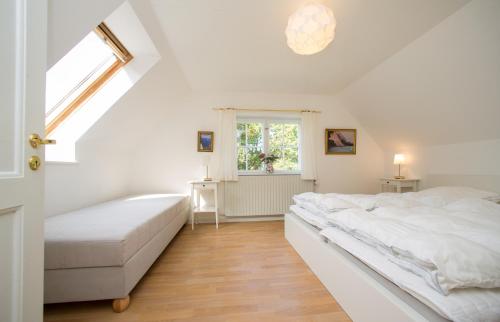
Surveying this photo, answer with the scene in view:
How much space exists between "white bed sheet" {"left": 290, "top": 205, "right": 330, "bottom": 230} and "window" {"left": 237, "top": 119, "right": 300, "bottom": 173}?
132 centimetres

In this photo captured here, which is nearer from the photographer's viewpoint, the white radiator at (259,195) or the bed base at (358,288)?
the bed base at (358,288)

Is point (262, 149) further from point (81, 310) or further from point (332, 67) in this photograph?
point (81, 310)

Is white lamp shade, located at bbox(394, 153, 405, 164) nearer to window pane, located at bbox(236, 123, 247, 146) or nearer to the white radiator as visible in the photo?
the white radiator

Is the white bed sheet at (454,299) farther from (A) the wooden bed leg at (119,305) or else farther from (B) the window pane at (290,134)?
(B) the window pane at (290,134)

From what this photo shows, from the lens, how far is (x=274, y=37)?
79.4 inches

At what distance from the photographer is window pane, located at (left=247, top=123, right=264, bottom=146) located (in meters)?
3.48

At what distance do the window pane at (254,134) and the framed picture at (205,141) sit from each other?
0.63 meters

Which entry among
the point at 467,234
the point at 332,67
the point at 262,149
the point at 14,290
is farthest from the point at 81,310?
the point at 332,67

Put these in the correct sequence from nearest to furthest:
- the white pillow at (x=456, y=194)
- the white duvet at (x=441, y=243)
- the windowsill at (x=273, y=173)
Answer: the white duvet at (x=441, y=243) → the white pillow at (x=456, y=194) → the windowsill at (x=273, y=173)

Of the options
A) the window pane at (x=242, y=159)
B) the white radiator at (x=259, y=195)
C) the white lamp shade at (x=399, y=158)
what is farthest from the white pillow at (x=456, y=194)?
the window pane at (x=242, y=159)

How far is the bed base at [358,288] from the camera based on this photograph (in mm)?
845

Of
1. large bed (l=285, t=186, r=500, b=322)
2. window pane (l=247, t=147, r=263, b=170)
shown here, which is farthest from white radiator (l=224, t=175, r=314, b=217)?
large bed (l=285, t=186, r=500, b=322)

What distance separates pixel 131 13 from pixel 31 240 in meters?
1.63

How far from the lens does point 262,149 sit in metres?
3.51
